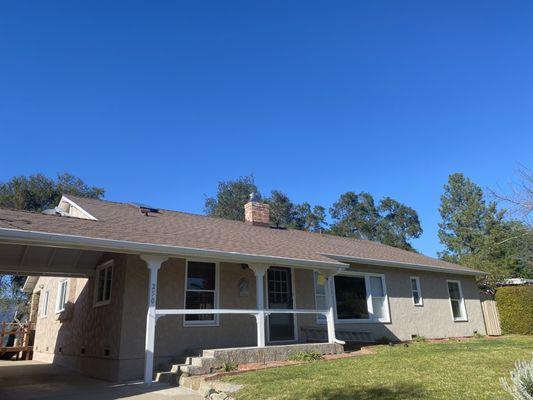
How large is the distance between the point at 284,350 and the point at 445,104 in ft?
42.5

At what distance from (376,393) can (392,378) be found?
1.13 m

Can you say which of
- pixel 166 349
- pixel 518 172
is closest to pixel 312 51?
pixel 518 172

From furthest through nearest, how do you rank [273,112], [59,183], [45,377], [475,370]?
[59,183] < [273,112] < [45,377] < [475,370]

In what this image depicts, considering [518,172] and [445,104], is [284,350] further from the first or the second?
[445,104]

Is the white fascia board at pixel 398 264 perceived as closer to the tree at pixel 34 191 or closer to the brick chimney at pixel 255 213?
the brick chimney at pixel 255 213

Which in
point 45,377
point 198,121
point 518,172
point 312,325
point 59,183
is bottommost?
point 45,377

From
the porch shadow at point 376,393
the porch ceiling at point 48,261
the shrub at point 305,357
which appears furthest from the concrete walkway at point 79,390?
the shrub at point 305,357

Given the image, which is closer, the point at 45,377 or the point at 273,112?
the point at 45,377

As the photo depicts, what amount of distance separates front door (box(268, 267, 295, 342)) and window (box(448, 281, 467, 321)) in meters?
Answer: 8.64

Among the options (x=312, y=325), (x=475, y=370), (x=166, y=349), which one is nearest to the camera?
(x=475, y=370)

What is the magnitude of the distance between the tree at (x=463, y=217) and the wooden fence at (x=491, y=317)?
76.4ft

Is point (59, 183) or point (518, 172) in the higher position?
point (59, 183)

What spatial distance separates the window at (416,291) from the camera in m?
16.2

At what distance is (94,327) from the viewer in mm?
11070
